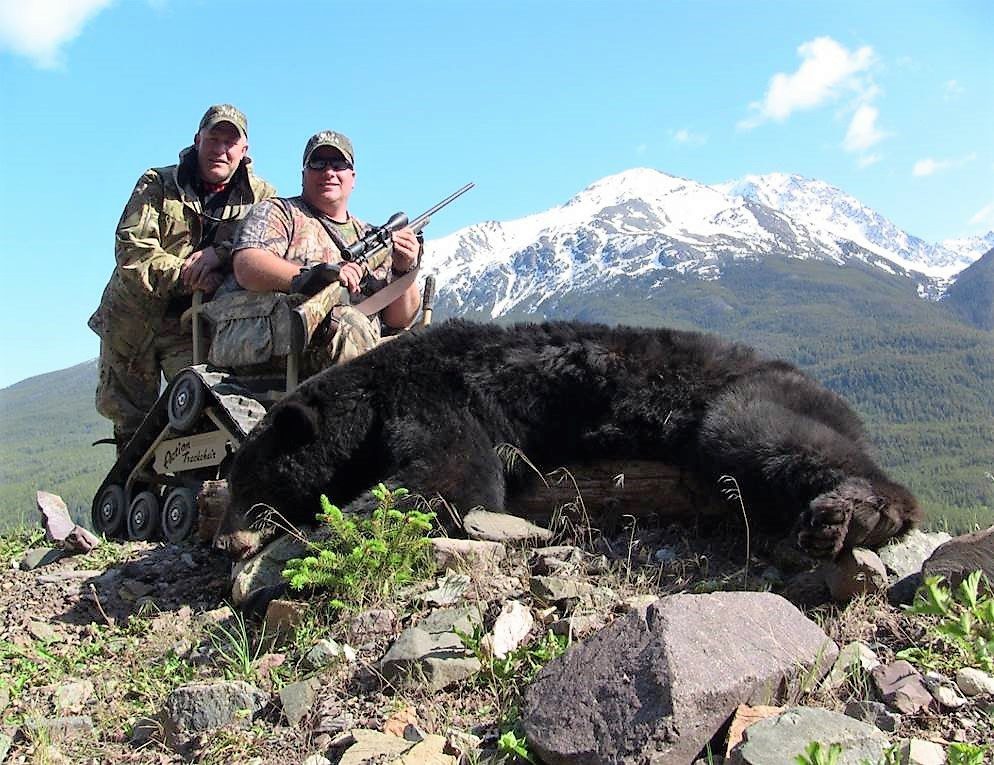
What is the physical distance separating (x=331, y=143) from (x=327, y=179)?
0.27 meters

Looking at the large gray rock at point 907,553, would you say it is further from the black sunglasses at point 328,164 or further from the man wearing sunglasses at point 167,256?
the man wearing sunglasses at point 167,256

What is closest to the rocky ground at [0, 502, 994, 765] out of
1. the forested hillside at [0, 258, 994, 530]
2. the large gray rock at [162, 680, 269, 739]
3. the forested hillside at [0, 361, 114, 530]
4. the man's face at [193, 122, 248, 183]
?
the large gray rock at [162, 680, 269, 739]

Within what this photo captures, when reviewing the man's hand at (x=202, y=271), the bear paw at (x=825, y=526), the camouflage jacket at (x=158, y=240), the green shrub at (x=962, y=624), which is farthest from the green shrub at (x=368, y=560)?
the camouflage jacket at (x=158, y=240)

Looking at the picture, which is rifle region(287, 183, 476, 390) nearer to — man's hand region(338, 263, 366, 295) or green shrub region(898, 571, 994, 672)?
man's hand region(338, 263, 366, 295)

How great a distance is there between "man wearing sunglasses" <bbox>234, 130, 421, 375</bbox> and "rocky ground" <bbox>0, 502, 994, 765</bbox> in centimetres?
218

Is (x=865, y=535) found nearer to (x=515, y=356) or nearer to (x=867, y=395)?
(x=515, y=356)

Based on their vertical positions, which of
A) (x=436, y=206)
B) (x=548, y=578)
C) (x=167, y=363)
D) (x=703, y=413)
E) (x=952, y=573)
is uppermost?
(x=436, y=206)

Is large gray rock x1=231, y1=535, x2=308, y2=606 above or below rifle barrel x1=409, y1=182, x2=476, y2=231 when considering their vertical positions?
below

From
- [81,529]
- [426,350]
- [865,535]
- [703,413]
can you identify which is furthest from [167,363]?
[865,535]

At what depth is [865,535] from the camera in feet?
10.7

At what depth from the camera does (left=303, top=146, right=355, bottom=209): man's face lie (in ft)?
21.8

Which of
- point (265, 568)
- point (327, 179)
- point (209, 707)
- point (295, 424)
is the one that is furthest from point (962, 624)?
point (327, 179)

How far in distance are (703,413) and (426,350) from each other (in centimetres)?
147

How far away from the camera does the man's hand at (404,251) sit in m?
6.68
